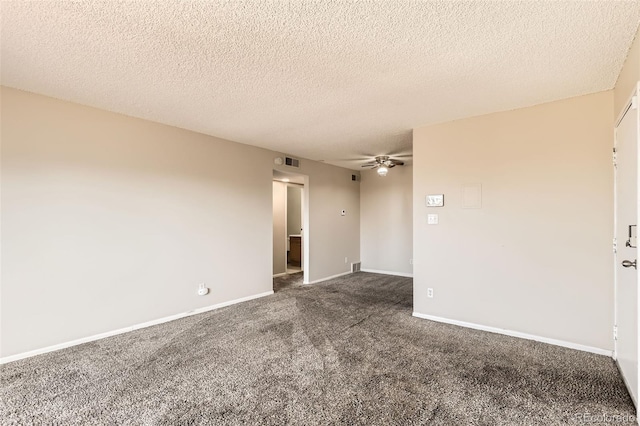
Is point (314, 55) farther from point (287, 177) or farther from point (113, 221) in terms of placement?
point (287, 177)

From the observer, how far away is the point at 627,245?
2207 mm

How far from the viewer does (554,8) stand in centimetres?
168

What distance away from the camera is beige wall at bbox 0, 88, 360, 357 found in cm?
271

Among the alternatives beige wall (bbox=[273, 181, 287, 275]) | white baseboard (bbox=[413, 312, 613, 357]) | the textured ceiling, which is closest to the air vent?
beige wall (bbox=[273, 181, 287, 275])

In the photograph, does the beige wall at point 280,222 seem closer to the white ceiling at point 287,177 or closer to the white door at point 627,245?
the white ceiling at point 287,177

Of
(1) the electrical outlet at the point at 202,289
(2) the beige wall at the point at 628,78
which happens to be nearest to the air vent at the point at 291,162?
(1) the electrical outlet at the point at 202,289

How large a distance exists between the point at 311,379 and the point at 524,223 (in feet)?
8.62

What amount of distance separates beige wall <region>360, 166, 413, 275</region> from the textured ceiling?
322 centimetres

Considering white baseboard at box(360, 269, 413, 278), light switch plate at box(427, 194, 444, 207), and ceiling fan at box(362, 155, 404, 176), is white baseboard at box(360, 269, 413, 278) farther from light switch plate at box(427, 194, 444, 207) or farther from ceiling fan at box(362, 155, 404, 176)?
light switch plate at box(427, 194, 444, 207)

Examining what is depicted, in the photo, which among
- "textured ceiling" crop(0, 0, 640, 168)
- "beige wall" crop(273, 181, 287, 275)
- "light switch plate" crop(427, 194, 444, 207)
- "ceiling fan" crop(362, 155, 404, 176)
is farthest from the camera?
"beige wall" crop(273, 181, 287, 275)

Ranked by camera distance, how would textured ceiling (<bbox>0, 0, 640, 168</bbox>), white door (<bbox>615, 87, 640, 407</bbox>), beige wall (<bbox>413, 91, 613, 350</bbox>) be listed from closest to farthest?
textured ceiling (<bbox>0, 0, 640, 168</bbox>)
white door (<bbox>615, 87, 640, 407</bbox>)
beige wall (<bbox>413, 91, 613, 350</bbox>)

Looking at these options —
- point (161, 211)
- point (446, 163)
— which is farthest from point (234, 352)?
point (446, 163)

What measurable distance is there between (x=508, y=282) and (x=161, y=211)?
4066 mm

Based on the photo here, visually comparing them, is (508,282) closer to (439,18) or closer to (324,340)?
(324,340)
